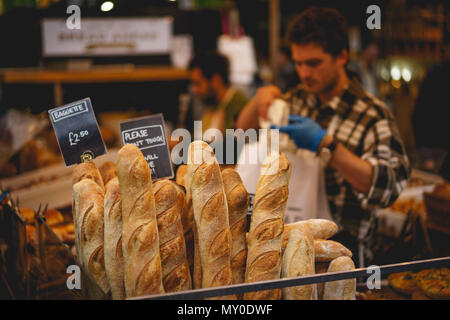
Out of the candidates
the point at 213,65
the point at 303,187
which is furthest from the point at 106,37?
the point at 303,187

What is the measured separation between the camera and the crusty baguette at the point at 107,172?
1.21 meters

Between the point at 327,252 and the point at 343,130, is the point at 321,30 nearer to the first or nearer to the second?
the point at 343,130

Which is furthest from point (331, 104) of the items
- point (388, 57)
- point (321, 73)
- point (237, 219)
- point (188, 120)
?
point (388, 57)

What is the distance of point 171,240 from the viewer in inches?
38.3

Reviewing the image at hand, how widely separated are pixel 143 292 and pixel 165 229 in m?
0.14

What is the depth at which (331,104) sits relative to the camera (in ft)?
6.59

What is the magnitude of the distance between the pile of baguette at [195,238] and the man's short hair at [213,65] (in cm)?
257

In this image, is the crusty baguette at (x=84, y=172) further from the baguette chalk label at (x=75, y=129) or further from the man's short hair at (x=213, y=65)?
the man's short hair at (x=213, y=65)

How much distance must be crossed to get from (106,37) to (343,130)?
79.9 inches

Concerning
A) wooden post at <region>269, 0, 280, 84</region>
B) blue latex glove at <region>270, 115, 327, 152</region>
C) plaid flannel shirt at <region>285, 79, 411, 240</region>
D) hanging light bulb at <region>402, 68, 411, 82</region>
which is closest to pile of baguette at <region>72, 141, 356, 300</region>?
blue latex glove at <region>270, 115, 327, 152</region>

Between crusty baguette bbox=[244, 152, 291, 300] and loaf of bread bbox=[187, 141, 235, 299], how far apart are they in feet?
0.19

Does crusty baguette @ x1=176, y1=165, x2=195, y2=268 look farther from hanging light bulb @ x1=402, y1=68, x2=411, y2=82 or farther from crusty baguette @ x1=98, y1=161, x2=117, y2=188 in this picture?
hanging light bulb @ x1=402, y1=68, x2=411, y2=82

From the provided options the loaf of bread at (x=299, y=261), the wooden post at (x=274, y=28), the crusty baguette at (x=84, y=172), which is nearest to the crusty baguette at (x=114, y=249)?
the crusty baguette at (x=84, y=172)
